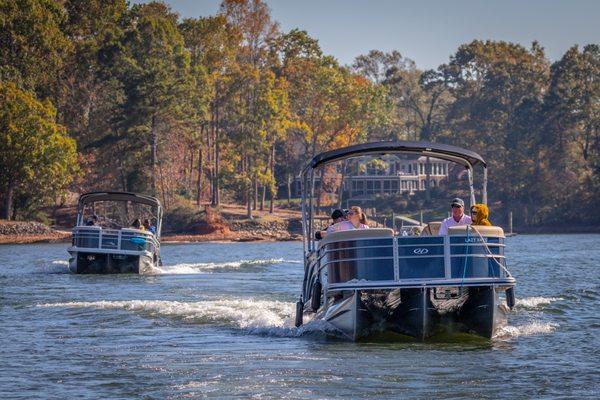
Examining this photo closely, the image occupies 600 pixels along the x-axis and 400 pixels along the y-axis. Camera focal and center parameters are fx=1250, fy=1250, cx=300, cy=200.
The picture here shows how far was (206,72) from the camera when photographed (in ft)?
333

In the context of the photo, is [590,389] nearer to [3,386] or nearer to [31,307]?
[3,386]

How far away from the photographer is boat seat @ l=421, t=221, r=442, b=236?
21922 mm

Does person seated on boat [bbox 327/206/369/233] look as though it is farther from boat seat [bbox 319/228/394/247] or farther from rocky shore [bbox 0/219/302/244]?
rocky shore [bbox 0/219/302/244]

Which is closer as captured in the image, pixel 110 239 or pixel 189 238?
pixel 110 239

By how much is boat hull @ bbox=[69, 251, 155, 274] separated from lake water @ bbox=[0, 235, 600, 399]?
26.1ft

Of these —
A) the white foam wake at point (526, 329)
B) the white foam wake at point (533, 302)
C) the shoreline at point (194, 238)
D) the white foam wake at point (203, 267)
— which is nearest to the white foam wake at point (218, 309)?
the white foam wake at point (526, 329)

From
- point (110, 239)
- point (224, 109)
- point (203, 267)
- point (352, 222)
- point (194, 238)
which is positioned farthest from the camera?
point (224, 109)

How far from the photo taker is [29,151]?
3406 inches

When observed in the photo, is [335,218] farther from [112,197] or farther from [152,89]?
[152,89]

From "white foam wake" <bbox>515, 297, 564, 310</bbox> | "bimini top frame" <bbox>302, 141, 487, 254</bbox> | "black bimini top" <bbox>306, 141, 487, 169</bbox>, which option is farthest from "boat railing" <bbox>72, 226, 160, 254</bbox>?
"black bimini top" <bbox>306, 141, 487, 169</bbox>

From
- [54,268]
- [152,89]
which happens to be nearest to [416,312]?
[54,268]

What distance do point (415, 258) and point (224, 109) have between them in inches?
3642

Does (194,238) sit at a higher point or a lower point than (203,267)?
higher

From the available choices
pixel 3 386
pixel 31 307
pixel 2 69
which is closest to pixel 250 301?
pixel 31 307
